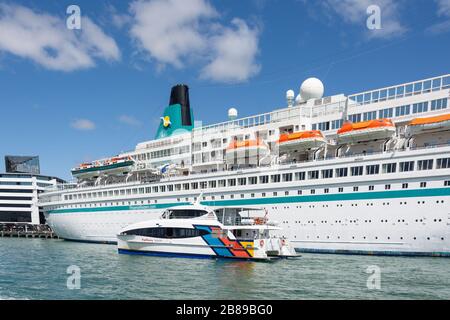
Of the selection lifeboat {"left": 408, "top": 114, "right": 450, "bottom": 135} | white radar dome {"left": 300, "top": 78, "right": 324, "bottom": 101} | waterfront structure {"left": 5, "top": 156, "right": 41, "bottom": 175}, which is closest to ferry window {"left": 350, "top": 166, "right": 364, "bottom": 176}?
lifeboat {"left": 408, "top": 114, "right": 450, "bottom": 135}

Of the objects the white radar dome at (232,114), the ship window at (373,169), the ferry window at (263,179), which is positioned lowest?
the ferry window at (263,179)

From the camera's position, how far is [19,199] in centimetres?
7962

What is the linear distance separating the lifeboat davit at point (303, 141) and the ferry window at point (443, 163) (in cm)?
930

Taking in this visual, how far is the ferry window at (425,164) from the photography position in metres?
26.7

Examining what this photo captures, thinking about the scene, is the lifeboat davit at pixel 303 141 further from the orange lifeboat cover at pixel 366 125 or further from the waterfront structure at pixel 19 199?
the waterfront structure at pixel 19 199

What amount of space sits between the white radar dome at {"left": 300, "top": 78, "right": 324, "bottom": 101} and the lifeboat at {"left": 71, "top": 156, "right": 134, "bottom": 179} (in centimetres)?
2199

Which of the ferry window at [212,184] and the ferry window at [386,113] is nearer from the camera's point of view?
the ferry window at [386,113]

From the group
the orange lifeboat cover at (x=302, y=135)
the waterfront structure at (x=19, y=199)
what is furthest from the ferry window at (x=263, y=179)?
the waterfront structure at (x=19, y=199)

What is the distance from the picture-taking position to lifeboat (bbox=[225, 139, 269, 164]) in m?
36.5

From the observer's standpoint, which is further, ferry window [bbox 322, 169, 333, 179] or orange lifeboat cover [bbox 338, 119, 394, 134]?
ferry window [bbox 322, 169, 333, 179]

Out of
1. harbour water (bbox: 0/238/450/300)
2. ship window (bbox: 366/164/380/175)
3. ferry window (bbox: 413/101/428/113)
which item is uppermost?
ferry window (bbox: 413/101/428/113)

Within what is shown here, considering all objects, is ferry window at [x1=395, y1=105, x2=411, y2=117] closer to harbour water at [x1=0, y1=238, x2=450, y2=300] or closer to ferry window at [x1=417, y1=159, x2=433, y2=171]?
ferry window at [x1=417, y1=159, x2=433, y2=171]
